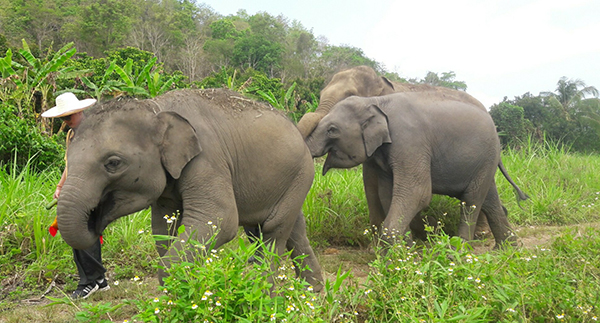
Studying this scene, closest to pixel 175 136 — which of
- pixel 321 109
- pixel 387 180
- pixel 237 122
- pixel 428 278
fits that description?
pixel 237 122

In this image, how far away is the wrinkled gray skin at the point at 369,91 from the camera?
5.71m

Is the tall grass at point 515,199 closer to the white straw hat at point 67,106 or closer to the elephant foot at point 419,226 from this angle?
the elephant foot at point 419,226

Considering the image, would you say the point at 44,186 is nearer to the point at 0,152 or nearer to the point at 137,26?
the point at 0,152

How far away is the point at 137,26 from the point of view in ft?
145

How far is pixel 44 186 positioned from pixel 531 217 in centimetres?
673

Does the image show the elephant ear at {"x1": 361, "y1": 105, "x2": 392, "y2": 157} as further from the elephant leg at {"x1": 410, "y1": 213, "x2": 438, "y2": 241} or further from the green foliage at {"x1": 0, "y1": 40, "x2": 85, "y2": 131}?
the green foliage at {"x1": 0, "y1": 40, "x2": 85, "y2": 131}

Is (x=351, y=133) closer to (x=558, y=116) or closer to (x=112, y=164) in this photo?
(x=112, y=164)

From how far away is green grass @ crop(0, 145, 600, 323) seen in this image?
2666 mm

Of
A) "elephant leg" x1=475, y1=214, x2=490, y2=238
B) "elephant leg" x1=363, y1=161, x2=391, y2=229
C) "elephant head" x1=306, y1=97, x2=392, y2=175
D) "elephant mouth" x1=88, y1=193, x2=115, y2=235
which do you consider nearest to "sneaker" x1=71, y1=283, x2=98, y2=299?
"elephant mouth" x1=88, y1=193, x2=115, y2=235

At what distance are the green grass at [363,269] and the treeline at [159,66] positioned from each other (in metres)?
1.70

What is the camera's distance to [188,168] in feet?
10.2

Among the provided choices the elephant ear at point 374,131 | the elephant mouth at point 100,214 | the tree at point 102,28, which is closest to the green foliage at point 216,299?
the elephant mouth at point 100,214

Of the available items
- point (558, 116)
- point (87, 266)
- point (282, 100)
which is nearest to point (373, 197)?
point (87, 266)

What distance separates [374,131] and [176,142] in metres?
2.41
